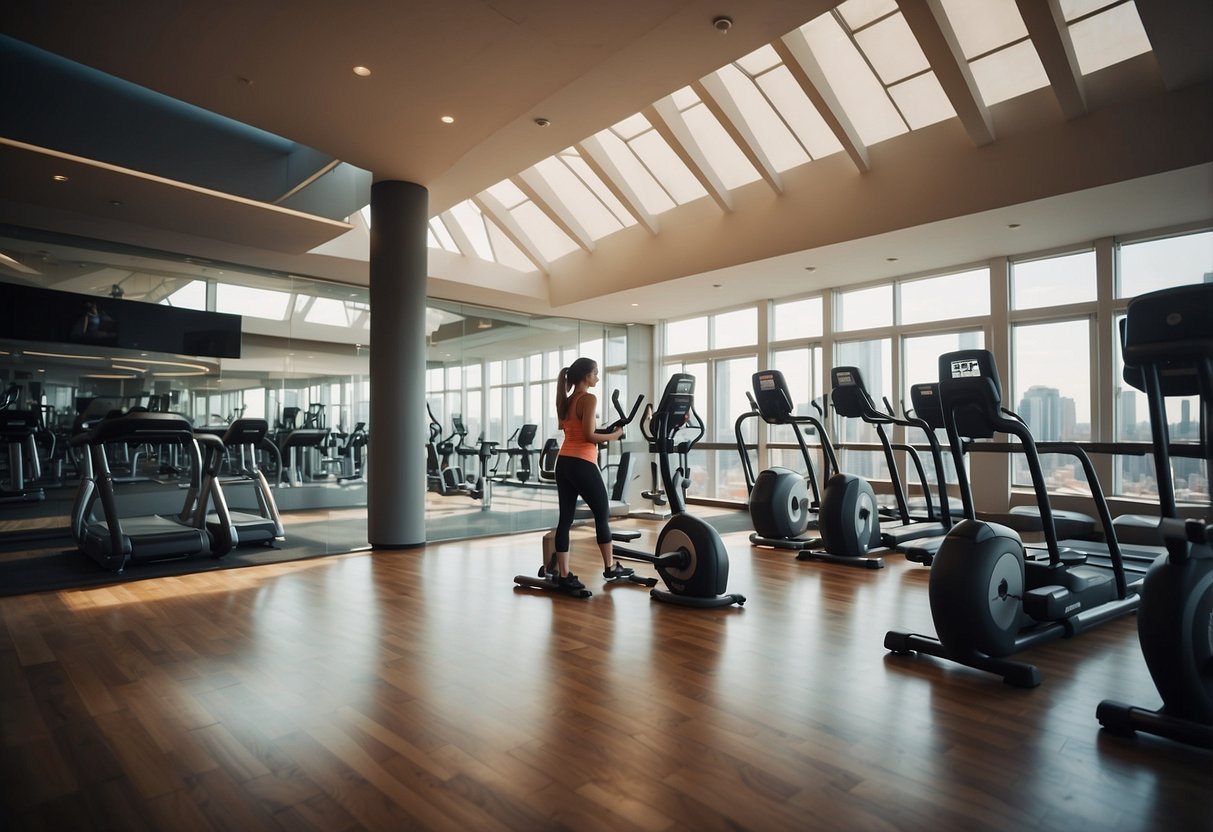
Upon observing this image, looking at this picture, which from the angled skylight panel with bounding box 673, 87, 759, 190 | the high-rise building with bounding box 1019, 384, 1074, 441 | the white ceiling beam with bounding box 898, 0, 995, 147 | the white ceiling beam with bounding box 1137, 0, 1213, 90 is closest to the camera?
the white ceiling beam with bounding box 1137, 0, 1213, 90

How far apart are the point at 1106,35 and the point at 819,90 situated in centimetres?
220

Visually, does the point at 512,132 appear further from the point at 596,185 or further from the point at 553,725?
the point at 553,725

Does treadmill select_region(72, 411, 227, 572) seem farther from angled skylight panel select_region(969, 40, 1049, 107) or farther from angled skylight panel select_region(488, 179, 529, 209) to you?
angled skylight panel select_region(969, 40, 1049, 107)

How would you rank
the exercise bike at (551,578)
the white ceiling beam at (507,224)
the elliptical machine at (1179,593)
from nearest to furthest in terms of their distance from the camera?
the elliptical machine at (1179,593), the exercise bike at (551,578), the white ceiling beam at (507,224)

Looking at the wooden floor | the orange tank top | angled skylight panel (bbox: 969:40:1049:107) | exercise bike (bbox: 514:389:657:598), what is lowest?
the wooden floor

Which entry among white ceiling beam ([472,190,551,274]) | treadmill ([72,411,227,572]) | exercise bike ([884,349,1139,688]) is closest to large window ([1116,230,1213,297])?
exercise bike ([884,349,1139,688])

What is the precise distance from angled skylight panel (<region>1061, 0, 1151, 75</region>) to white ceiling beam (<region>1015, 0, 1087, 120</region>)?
5.0 inches

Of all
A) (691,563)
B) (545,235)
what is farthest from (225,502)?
(545,235)

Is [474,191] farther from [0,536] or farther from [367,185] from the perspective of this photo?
[0,536]

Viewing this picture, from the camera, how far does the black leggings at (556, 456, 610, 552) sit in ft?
13.5

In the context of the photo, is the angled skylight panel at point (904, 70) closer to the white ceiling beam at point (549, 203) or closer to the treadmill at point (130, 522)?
the white ceiling beam at point (549, 203)

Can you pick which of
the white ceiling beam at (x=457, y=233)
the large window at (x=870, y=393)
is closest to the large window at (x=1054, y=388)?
the large window at (x=870, y=393)

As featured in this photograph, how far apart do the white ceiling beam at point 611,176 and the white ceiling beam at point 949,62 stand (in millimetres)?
3367

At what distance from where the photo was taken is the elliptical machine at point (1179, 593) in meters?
2.12
